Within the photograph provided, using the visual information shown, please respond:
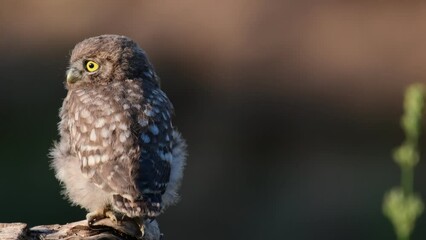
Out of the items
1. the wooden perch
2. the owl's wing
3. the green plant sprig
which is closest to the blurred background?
the owl's wing

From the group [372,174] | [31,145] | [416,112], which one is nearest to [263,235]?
[372,174]

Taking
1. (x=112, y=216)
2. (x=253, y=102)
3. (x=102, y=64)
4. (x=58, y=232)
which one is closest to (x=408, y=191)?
(x=58, y=232)

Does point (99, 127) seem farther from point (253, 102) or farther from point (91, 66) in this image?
point (253, 102)

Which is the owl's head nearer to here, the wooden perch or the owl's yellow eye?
the owl's yellow eye

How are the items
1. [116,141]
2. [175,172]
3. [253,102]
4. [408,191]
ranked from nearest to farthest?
[408,191] → [116,141] → [175,172] → [253,102]

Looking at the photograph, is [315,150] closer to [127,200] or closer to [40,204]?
[40,204]

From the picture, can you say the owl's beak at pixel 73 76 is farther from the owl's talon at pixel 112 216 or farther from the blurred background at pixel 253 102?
the blurred background at pixel 253 102

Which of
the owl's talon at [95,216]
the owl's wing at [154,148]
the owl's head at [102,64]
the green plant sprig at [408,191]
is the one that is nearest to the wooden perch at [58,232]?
the owl's talon at [95,216]

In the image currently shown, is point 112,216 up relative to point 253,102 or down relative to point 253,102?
up
